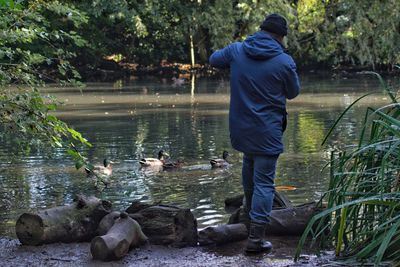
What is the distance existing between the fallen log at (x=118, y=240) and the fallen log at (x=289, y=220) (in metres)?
1.05

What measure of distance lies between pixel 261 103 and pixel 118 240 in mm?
1625

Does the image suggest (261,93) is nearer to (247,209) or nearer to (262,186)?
(262,186)

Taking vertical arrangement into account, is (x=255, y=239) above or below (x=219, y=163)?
above

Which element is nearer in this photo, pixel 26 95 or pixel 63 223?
pixel 63 223

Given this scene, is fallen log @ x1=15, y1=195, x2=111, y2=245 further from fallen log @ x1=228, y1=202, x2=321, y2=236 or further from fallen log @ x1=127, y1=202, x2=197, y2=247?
fallen log @ x1=228, y1=202, x2=321, y2=236

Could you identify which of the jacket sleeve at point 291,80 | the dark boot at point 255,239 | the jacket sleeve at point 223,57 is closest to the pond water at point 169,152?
the jacket sleeve at point 291,80

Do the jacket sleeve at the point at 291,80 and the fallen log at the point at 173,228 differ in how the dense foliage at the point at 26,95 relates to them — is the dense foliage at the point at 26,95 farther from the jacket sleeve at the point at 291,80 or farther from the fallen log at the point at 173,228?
the jacket sleeve at the point at 291,80

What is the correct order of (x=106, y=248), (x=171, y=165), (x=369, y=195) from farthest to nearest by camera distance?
(x=171, y=165), (x=106, y=248), (x=369, y=195)

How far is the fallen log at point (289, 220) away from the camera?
715 centimetres

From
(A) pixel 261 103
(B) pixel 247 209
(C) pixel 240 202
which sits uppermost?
(A) pixel 261 103

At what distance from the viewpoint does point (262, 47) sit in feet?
21.4

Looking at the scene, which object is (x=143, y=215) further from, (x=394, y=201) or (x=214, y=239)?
(x=394, y=201)

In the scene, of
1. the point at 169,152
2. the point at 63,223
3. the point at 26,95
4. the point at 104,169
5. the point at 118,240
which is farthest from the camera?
the point at 169,152

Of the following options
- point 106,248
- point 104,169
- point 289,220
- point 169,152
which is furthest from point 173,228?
point 169,152
